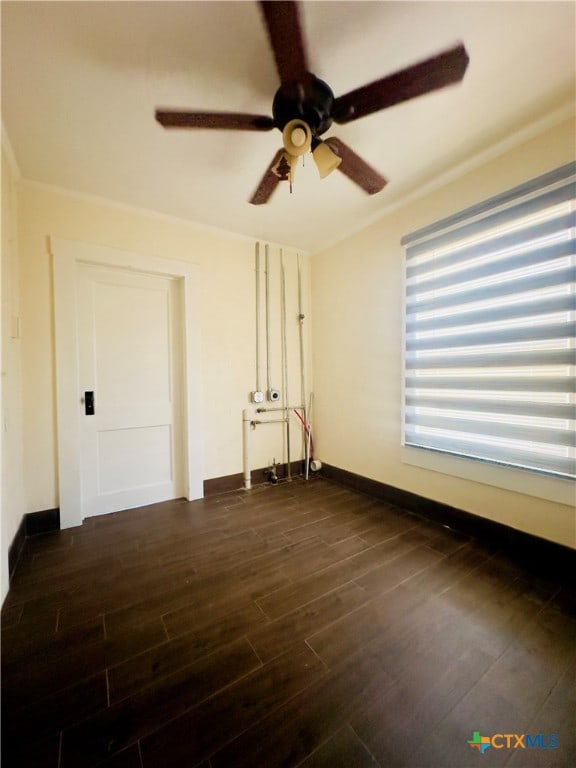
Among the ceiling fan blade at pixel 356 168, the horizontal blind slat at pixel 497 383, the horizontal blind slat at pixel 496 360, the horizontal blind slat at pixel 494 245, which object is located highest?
the ceiling fan blade at pixel 356 168

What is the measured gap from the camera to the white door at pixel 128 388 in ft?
7.80

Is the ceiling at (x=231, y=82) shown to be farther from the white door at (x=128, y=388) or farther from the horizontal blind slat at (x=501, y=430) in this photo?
the horizontal blind slat at (x=501, y=430)

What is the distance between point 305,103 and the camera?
1282 mm

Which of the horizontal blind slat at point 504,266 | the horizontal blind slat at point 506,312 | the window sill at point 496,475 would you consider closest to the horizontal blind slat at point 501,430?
the window sill at point 496,475

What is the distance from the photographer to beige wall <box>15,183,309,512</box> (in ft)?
6.98

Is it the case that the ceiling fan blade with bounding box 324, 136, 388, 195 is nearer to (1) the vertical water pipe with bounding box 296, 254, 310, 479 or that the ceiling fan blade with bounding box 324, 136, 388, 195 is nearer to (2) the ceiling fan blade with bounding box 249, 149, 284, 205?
(2) the ceiling fan blade with bounding box 249, 149, 284, 205

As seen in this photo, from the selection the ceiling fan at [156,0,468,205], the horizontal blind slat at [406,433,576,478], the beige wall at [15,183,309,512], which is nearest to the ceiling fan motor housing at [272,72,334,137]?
the ceiling fan at [156,0,468,205]

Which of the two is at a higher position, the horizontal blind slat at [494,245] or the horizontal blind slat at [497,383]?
the horizontal blind slat at [494,245]

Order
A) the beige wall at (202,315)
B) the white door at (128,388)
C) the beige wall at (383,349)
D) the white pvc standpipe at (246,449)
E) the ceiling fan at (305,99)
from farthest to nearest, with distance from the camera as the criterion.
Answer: the white pvc standpipe at (246,449), the white door at (128,388), the beige wall at (202,315), the beige wall at (383,349), the ceiling fan at (305,99)

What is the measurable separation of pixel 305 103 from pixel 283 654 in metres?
2.48

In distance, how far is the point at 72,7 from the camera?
1114 millimetres

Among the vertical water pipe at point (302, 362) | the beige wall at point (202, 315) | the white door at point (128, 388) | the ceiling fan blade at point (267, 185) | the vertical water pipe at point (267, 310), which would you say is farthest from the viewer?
the vertical water pipe at point (302, 362)

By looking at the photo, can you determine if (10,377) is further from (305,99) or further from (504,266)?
(504,266)

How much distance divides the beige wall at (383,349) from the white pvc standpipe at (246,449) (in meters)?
0.93
